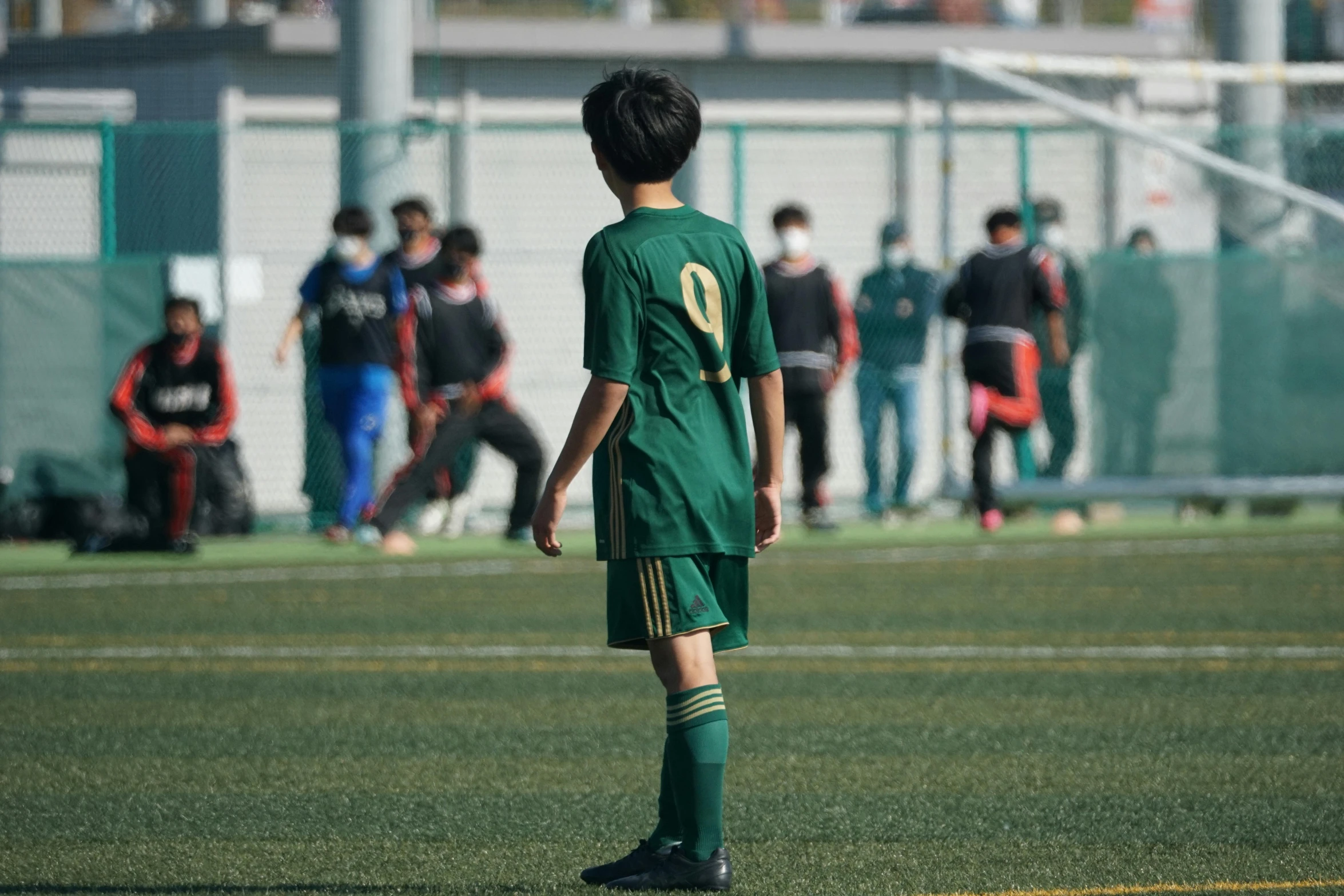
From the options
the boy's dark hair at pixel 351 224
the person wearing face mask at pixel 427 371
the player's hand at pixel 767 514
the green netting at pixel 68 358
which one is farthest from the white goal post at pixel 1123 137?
the player's hand at pixel 767 514

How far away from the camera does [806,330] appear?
52.5 feet

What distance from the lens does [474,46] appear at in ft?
67.4

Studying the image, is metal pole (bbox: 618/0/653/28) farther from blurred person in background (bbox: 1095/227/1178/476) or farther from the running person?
the running person

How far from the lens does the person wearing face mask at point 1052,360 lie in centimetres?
1738

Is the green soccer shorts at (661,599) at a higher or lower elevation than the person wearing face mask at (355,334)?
lower

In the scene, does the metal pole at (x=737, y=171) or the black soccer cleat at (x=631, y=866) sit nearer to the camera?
the black soccer cleat at (x=631, y=866)

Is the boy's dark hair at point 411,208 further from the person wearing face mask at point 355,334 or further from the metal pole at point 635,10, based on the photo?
the metal pole at point 635,10

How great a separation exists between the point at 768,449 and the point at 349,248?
417 inches

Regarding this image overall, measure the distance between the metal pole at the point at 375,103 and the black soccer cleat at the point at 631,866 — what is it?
12410 mm

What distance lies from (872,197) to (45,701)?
1408 centimetres

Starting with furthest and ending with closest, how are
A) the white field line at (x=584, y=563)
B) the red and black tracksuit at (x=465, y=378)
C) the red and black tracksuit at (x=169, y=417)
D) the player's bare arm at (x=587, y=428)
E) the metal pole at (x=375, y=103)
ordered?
the metal pole at (x=375, y=103) → the red and black tracksuit at (x=465, y=378) → the red and black tracksuit at (x=169, y=417) → the white field line at (x=584, y=563) → the player's bare arm at (x=587, y=428)

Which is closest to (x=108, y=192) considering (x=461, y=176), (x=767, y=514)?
(x=461, y=176)

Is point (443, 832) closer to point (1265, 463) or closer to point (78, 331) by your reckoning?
point (78, 331)

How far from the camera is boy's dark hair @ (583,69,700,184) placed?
16.2ft
